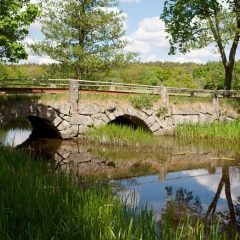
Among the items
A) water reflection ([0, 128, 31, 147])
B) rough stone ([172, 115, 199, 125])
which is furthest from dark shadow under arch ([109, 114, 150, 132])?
water reflection ([0, 128, 31, 147])

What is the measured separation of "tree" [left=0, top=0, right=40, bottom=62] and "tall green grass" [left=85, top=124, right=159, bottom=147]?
574cm

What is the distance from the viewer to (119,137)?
20.2m

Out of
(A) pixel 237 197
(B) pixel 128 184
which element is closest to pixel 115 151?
(B) pixel 128 184

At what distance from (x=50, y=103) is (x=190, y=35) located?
11.9m

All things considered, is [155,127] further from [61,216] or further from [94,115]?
[61,216]

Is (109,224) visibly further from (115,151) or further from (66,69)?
(66,69)

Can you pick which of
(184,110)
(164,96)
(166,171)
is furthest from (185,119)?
(166,171)

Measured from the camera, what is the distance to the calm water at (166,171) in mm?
10383

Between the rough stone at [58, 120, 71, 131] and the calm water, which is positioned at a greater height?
the rough stone at [58, 120, 71, 131]

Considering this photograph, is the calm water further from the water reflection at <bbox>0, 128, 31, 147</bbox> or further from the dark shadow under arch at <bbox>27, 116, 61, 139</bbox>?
the dark shadow under arch at <bbox>27, 116, 61, 139</bbox>

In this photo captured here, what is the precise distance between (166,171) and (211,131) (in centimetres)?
874

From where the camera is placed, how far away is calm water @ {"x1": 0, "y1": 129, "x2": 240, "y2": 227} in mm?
10383

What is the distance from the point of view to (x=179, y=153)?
711 inches

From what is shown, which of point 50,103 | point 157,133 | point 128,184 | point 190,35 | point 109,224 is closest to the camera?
point 109,224
